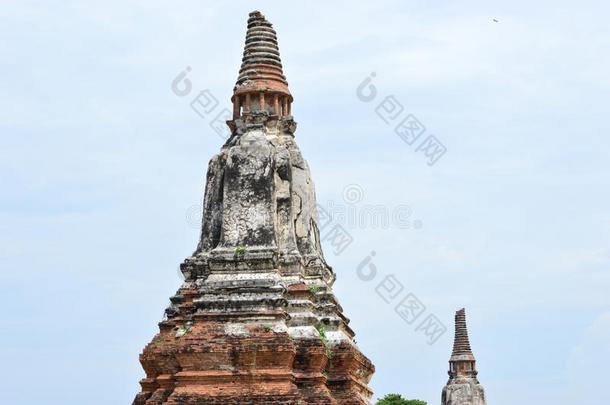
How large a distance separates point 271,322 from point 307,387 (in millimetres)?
1308

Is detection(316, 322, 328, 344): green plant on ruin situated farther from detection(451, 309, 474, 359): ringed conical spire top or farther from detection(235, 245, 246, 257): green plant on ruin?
detection(451, 309, 474, 359): ringed conical spire top

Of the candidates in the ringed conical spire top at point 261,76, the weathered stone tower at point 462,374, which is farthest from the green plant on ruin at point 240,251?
the weathered stone tower at point 462,374

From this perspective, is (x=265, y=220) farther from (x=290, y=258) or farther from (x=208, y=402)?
(x=208, y=402)

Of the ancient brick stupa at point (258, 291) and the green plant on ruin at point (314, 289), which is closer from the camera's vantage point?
the ancient brick stupa at point (258, 291)

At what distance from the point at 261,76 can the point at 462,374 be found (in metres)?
29.9

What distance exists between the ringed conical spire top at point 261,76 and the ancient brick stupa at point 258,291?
0.08 ft

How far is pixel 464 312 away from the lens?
48.2 metres

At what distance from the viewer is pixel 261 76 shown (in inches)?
844

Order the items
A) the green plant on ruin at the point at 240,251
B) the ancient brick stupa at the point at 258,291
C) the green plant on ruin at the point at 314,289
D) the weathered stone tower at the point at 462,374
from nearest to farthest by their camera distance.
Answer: the ancient brick stupa at the point at 258,291 < the green plant on ruin at the point at 240,251 < the green plant on ruin at the point at 314,289 < the weathered stone tower at the point at 462,374

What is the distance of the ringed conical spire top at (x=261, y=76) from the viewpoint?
841 inches

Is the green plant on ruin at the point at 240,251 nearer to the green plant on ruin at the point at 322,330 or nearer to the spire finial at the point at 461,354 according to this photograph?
the green plant on ruin at the point at 322,330

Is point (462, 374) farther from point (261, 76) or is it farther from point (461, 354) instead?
point (261, 76)

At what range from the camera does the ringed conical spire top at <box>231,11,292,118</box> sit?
21.4m

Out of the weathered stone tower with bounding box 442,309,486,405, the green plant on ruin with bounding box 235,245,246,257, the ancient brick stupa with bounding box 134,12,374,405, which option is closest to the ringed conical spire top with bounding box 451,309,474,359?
the weathered stone tower with bounding box 442,309,486,405
